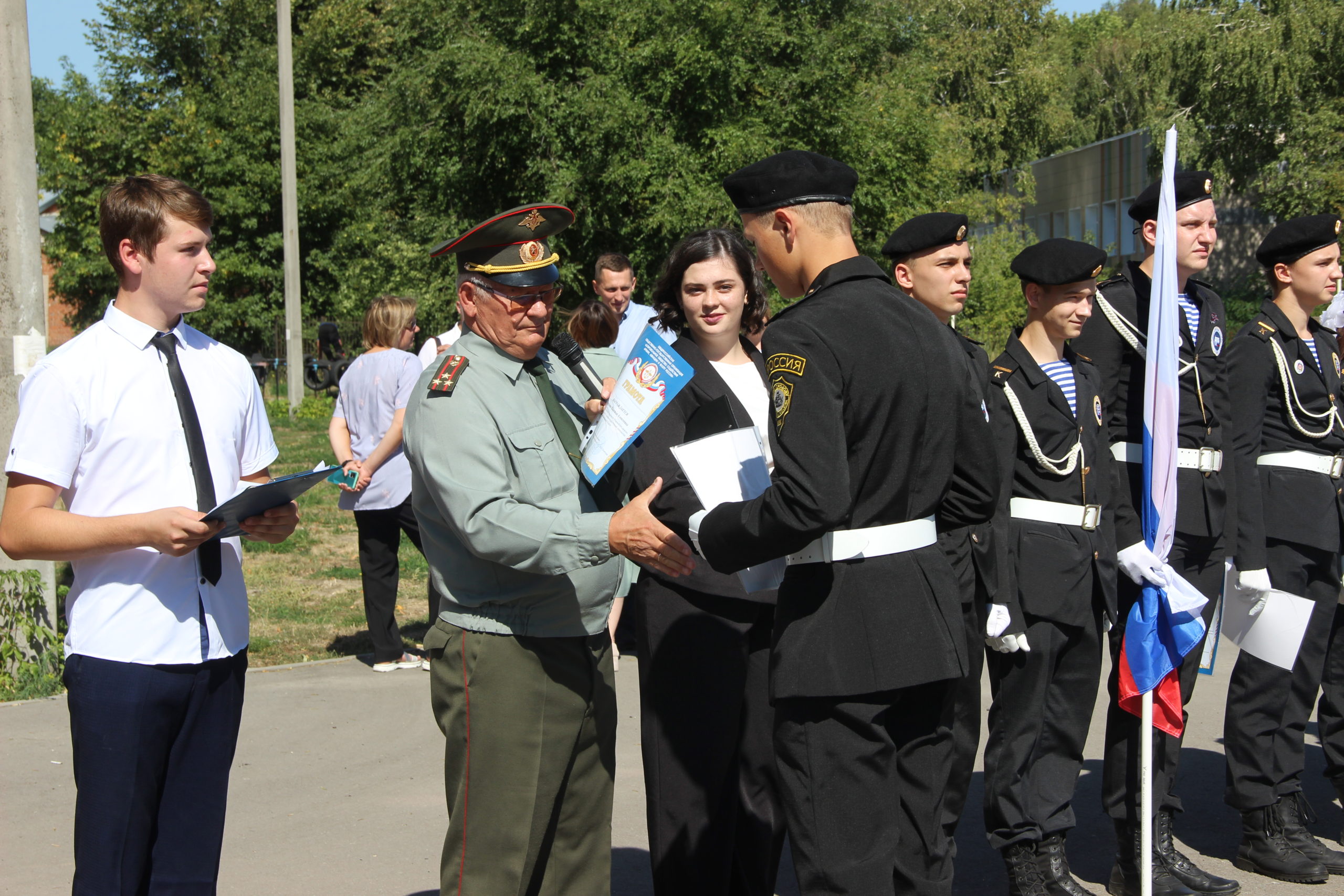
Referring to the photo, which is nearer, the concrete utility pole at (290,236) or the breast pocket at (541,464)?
the breast pocket at (541,464)

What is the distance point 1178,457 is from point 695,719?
2142 mm

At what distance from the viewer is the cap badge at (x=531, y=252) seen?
3151 millimetres

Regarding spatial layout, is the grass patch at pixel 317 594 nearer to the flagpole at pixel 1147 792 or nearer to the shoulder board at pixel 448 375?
the shoulder board at pixel 448 375

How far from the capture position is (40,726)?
5711 mm

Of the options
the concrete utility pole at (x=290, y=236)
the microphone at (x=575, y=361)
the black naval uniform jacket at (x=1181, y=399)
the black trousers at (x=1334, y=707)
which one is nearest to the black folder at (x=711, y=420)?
the microphone at (x=575, y=361)

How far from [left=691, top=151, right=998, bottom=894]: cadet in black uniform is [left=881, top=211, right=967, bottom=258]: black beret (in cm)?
135

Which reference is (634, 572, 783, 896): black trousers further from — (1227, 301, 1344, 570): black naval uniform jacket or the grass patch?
the grass patch

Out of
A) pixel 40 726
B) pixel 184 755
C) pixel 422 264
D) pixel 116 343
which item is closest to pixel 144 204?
pixel 116 343

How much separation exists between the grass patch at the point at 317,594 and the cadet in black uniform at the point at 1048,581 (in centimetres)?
435

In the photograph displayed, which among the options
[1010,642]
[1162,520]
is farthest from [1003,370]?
[1010,642]

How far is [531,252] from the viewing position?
3168mm

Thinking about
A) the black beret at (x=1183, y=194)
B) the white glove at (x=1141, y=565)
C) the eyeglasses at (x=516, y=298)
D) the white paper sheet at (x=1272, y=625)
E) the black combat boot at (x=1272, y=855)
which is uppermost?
the black beret at (x=1183, y=194)

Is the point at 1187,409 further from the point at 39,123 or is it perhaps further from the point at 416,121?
the point at 39,123

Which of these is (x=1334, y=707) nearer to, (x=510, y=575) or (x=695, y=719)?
(x=695, y=719)
